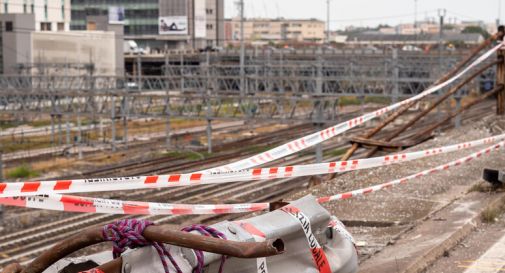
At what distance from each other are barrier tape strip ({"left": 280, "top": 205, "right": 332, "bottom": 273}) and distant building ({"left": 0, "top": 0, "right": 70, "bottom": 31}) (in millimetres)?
53247

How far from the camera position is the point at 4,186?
133 inches

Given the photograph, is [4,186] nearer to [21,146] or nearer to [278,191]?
[278,191]

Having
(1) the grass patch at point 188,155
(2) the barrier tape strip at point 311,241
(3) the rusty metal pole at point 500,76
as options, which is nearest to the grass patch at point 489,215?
(2) the barrier tape strip at point 311,241

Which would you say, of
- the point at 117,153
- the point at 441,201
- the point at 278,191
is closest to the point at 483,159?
the point at 441,201

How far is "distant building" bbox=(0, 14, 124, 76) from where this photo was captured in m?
50.8

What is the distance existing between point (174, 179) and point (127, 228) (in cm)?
126

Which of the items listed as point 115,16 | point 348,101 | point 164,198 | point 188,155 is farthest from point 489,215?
point 348,101

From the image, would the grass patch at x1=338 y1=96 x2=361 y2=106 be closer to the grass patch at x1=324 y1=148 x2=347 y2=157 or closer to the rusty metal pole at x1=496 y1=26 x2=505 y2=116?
the grass patch at x1=324 y1=148 x2=347 y2=157

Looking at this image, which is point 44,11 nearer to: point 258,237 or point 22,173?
point 22,173

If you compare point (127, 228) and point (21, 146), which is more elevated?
Result: point (127, 228)

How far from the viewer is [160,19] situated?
68.6 m

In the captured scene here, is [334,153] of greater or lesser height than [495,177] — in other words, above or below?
below

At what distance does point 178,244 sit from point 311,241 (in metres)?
0.95

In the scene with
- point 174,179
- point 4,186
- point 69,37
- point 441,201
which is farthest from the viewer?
point 69,37
